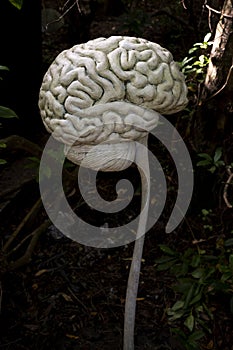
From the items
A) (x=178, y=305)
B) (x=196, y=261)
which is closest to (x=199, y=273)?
(x=196, y=261)

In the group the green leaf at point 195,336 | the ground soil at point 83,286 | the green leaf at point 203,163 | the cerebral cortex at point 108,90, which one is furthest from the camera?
the green leaf at point 203,163

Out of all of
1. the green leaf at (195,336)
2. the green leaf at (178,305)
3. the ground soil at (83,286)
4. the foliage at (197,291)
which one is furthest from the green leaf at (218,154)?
the green leaf at (195,336)

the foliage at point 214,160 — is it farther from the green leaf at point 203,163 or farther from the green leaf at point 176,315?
the green leaf at point 176,315

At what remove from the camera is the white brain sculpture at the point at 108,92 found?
140cm

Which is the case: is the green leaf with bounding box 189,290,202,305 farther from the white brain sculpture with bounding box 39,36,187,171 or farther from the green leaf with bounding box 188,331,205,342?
the white brain sculpture with bounding box 39,36,187,171

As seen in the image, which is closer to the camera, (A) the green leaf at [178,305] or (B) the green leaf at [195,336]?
(B) the green leaf at [195,336]

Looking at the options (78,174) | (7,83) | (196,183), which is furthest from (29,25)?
(196,183)

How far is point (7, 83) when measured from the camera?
9.64 feet

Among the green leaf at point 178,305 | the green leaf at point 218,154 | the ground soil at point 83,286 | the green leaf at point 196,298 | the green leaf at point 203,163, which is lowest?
the ground soil at point 83,286

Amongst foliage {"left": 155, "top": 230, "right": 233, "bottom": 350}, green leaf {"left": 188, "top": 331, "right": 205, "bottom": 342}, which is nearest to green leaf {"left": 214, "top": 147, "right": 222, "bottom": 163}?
foliage {"left": 155, "top": 230, "right": 233, "bottom": 350}

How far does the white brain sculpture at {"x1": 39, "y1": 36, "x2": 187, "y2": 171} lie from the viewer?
140 centimetres

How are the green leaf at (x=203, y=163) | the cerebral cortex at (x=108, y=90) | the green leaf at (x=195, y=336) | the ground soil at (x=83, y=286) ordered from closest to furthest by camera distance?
the cerebral cortex at (x=108, y=90) < the green leaf at (x=195, y=336) < the ground soil at (x=83, y=286) < the green leaf at (x=203, y=163)

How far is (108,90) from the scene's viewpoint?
1.39 m

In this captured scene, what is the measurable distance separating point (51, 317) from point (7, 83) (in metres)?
1.39
